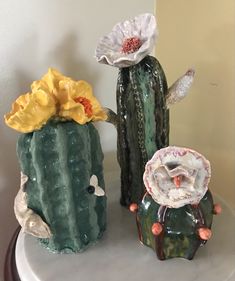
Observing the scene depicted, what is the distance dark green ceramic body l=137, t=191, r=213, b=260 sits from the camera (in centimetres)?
57

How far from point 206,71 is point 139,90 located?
0.75 feet

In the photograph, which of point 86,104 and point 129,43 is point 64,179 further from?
point 129,43

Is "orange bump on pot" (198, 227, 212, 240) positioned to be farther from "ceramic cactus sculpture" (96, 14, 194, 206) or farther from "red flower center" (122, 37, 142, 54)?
"red flower center" (122, 37, 142, 54)

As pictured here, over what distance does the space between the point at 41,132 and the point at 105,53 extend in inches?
6.0

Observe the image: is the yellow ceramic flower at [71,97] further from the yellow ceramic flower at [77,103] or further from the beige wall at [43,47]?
the beige wall at [43,47]

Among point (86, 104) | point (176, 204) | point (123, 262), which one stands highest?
point (86, 104)

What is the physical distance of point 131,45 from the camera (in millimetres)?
606

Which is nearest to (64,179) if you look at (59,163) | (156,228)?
(59,163)

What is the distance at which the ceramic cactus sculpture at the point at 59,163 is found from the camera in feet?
1.82

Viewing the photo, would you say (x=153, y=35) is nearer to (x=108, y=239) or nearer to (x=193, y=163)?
(x=193, y=163)

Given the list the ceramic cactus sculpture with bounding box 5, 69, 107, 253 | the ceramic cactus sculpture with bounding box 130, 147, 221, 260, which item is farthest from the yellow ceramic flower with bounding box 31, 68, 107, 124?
the ceramic cactus sculpture with bounding box 130, 147, 221, 260

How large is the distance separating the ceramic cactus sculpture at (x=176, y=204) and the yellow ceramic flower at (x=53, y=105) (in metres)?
0.11

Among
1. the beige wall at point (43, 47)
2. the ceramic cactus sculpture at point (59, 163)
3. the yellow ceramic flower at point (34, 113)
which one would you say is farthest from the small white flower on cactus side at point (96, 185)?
the beige wall at point (43, 47)

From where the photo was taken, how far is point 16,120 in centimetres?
55
